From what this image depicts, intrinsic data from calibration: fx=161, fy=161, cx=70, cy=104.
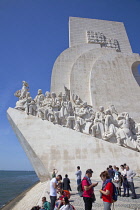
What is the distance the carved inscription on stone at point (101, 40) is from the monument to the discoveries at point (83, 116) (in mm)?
836

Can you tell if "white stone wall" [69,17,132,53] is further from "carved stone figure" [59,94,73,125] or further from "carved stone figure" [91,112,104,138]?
"carved stone figure" [91,112,104,138]

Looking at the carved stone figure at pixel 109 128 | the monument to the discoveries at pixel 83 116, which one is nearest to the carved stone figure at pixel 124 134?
the monument to the discoveries at pixel 83 116

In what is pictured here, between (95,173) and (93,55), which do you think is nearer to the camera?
(95,173)

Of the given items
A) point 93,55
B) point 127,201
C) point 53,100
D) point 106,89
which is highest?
point 93,55

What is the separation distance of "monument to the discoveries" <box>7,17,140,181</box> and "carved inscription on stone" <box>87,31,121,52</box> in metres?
0.84

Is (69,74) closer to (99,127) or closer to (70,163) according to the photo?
(99,127)

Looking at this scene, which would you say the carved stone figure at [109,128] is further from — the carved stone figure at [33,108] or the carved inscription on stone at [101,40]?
the carved inscription on stone at [101,40]

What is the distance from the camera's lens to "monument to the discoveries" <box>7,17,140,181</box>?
6.52 meters

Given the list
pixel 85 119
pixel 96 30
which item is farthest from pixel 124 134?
pixel 96 30

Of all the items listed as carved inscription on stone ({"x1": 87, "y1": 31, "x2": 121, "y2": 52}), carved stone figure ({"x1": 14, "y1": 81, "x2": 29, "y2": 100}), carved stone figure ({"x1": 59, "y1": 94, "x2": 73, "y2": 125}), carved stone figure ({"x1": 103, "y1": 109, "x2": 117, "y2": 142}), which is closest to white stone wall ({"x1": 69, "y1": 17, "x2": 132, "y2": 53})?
carved inscription on stone ({"x1": 87, "y1": 31, "x2": 121, "y2": 52})

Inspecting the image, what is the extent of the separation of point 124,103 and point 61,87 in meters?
4.43

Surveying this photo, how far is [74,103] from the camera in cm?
973

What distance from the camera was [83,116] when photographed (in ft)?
26.8

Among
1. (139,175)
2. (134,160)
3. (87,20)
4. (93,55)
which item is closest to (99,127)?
(134,160)
